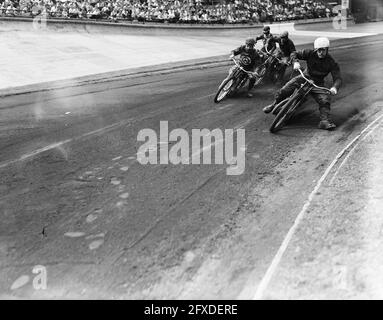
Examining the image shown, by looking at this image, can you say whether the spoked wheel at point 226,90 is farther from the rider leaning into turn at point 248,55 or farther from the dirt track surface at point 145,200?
the rider leaning into turn at point 248,55

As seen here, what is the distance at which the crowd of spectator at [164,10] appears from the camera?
85.8 ft

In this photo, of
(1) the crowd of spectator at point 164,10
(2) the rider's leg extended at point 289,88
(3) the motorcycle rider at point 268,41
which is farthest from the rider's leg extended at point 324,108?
(1) the crowd of spectator at point 164,10

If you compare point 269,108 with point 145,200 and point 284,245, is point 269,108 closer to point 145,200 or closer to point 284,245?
point 145,200

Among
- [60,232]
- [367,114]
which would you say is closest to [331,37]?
[367,114]

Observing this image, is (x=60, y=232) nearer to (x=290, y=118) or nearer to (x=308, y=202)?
(x=308, y=202)

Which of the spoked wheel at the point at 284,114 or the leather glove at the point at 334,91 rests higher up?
the leather glove at the point at 334,91

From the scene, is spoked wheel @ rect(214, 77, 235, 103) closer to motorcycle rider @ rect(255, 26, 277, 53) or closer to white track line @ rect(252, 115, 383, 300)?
motorcycle rider @ rect(255, 26, 277, 53)

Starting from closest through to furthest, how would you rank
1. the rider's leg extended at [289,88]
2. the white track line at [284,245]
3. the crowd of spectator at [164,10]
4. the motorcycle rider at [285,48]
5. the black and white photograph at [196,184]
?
the white track line at [284,245]
the black and white photograph at [196,184]
the rider's leg extended at [289,88]
the motorcycle rider at [285,48]
the crowd of spectator at [164,10]

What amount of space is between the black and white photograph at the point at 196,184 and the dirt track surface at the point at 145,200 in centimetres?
2

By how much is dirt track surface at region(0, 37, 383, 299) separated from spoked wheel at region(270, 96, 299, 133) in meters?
0.21

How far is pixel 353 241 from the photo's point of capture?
16.7 ft

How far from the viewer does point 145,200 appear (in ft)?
20.6

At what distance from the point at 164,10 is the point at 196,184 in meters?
23.3
